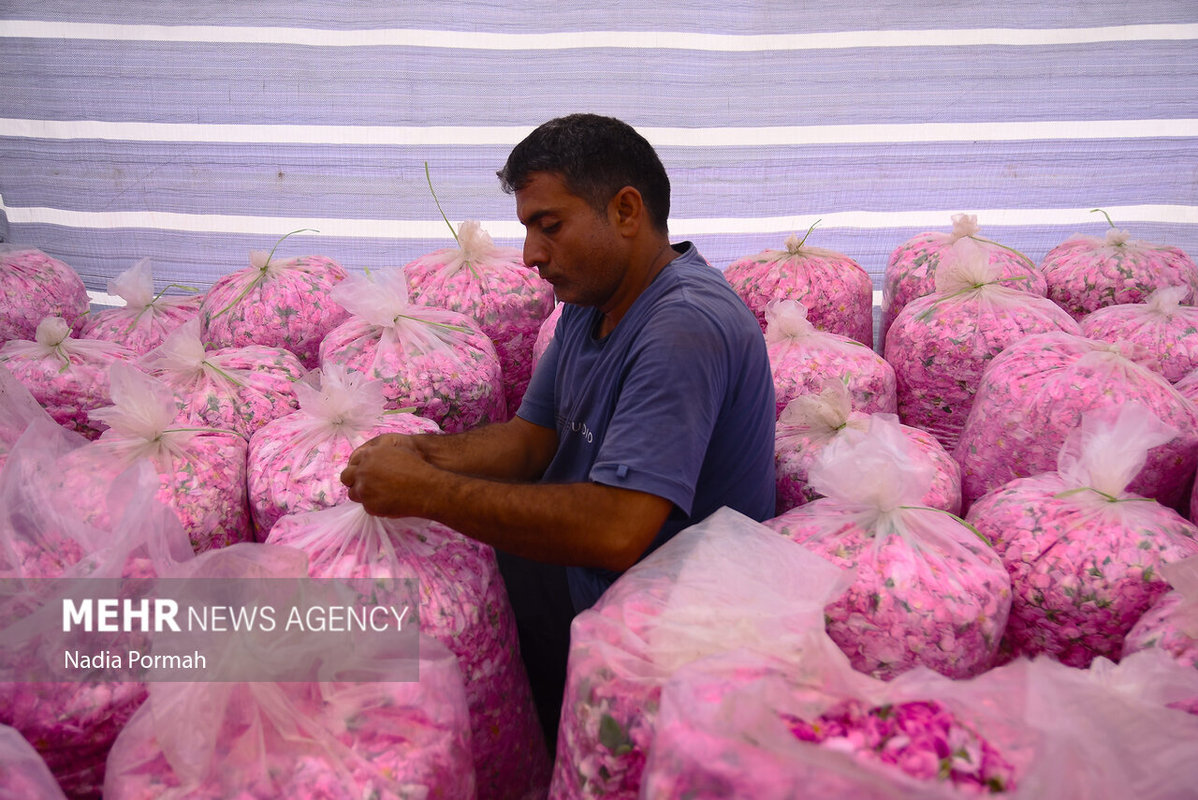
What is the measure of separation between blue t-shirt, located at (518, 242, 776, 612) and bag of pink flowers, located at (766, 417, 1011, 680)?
0.14m

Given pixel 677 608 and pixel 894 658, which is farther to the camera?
pixel 894 658

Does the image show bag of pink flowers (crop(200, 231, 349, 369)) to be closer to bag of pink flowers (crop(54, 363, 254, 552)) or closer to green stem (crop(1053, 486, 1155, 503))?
bag of pink flowers (crop(54, 363, 254, 552))

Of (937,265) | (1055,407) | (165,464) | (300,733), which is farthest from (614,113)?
(300,733)

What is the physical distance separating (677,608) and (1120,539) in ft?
2.47

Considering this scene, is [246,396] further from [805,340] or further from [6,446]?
[805,340]

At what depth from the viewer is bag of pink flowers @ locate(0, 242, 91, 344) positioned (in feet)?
7.16

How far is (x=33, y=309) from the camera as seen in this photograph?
221cm

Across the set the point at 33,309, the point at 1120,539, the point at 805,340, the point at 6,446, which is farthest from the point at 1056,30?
the point at 33,309

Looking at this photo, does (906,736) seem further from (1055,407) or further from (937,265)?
(937,265)

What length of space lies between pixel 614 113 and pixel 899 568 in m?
1.98

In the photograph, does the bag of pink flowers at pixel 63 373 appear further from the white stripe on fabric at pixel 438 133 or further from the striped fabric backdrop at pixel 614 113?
the white stripe on fabric at pixel 438 133

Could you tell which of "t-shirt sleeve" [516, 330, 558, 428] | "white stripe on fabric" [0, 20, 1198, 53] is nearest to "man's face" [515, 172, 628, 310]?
"t-shirt sleeve" [516, 330, 558, 428]

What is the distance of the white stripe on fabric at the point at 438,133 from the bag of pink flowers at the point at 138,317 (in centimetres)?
66

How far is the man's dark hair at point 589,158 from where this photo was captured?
128 centimetres
